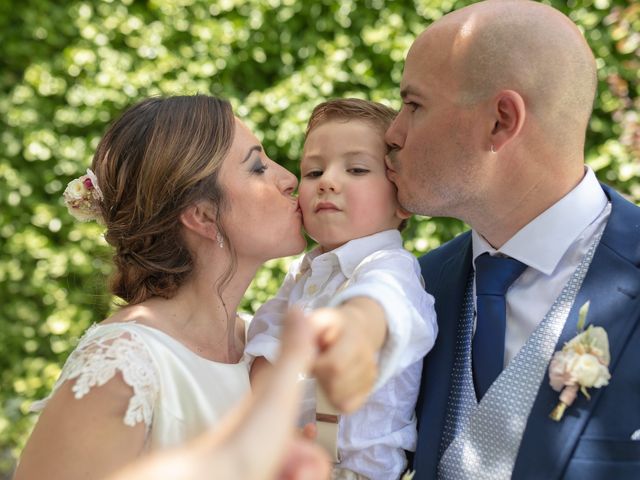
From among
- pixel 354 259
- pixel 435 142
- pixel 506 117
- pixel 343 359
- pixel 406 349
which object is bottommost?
pixel 354 259

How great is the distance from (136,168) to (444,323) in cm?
109

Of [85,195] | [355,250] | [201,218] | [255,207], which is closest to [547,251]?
[355,250]

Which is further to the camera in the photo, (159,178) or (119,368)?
(159,178)

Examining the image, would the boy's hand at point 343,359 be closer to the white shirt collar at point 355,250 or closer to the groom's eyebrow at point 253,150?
the white shirt collar at point 355,250

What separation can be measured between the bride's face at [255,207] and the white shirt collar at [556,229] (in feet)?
2.23

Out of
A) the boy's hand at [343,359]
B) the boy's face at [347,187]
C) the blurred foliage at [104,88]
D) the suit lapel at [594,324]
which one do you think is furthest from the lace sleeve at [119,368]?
the blurred foliage at [104,88]

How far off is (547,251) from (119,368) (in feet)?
4.31

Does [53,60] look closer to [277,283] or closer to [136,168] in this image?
[277,283]

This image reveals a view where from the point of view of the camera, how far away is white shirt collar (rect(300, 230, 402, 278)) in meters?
2.59

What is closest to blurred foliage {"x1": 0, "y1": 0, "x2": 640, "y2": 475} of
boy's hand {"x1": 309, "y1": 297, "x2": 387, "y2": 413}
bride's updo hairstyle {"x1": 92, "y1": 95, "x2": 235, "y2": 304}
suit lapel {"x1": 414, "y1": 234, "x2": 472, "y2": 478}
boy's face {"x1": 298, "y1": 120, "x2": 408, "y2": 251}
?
suit lapel {"x1": 414, "y1": 234, "x2": 472, "y2": 478}

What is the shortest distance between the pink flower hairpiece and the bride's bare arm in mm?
783

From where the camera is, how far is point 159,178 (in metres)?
2.58

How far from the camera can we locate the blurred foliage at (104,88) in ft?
16.3

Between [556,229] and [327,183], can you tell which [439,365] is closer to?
[556,229]
